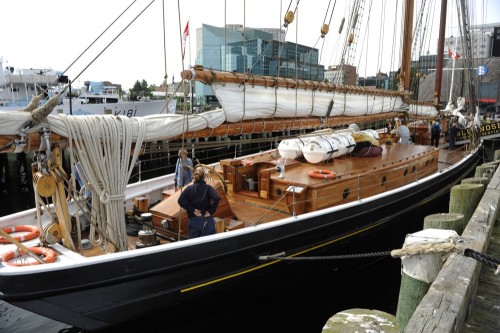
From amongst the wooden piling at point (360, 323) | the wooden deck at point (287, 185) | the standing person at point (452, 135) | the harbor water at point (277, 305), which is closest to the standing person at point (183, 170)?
the wooden deck at point (287, 185)

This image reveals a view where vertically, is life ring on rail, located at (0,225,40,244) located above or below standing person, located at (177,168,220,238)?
below

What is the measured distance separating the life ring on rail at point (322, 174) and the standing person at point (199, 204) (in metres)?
2.50

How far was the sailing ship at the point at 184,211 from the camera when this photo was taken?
5152 mm

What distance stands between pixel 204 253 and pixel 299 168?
3738 millimetres

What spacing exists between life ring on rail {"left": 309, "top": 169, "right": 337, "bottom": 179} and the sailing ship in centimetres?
3

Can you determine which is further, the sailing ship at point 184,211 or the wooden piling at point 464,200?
the wooden piling at point 464,200

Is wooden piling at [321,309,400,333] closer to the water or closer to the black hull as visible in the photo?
the black hull

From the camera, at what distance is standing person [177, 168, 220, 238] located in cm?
635

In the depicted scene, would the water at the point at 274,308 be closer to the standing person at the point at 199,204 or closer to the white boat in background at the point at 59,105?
the standing person at the point at 199,204

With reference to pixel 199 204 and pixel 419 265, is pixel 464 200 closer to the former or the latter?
pixel 419 265

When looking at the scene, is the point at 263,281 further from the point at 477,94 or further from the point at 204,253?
the point at 477,94

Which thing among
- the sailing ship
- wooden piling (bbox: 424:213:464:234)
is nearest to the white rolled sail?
the sailing ship

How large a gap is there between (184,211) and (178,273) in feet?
4.59

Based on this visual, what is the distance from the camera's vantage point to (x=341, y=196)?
8.17 m
